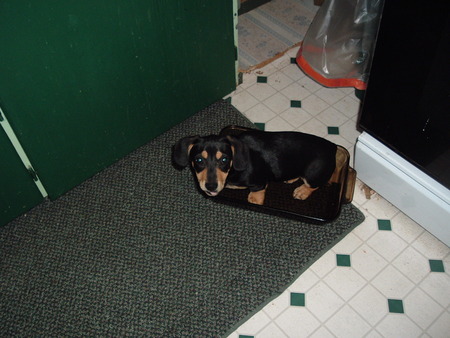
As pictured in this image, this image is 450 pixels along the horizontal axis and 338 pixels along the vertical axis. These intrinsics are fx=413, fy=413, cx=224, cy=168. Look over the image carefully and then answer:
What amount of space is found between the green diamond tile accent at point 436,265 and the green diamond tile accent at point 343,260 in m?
0.51

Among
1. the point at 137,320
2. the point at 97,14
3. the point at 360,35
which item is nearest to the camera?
the point at 97,14

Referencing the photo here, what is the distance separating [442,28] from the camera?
6.23ft

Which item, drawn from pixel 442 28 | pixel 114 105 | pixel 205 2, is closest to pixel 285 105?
pixel 205 2

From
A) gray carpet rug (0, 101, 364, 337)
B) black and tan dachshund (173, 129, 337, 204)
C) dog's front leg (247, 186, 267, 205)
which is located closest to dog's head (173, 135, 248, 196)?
black and tan dachshund (173, 129, 337, 204)

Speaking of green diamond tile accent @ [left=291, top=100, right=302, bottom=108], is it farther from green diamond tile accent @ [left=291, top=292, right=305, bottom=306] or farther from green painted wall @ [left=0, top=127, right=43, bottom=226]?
green painted wall @ [left=0, top=127, right=43, bottom=226]

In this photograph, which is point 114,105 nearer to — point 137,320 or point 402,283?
point 137,320

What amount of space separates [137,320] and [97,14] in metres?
1.76

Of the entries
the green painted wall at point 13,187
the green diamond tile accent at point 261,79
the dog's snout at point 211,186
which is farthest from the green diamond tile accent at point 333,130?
the green painted wall at point 13,187

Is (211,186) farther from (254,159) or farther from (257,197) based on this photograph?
(257,197)

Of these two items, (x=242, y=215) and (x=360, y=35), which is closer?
(x=242, y=215)

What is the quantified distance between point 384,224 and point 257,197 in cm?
88

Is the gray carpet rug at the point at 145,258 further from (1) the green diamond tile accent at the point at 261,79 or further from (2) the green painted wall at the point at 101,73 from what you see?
(1) the green diamond tile accent at the point at 261,79

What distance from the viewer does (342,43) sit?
3.35 m

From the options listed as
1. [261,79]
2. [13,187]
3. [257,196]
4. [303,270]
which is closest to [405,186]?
[303,270]
